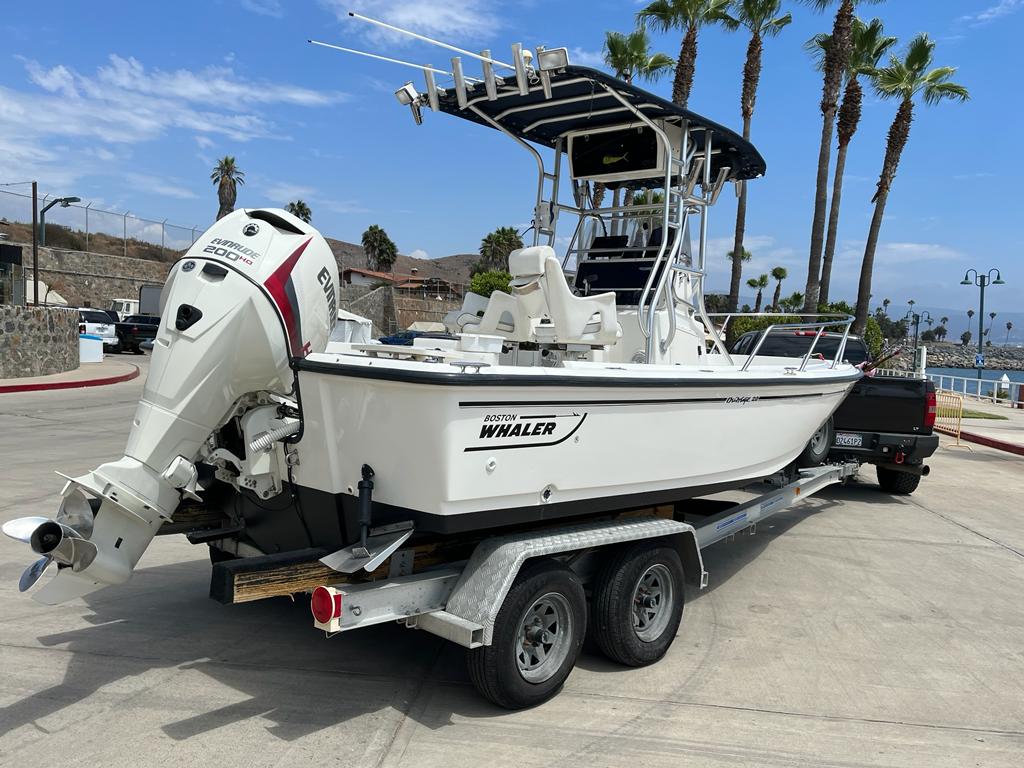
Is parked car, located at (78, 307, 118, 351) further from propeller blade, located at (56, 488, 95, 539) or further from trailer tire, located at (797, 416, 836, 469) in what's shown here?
propeller blade, located at (56, 488, 95, 539)

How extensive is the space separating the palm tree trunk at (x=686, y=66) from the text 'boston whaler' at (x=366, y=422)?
75.5 feet

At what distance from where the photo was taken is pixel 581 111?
6078 mm

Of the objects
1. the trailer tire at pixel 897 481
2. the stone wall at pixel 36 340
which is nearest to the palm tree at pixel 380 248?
the stone wall at pixel 36 340

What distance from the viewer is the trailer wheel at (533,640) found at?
3570mm

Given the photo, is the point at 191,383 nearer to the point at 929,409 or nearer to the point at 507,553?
the point at 507,553

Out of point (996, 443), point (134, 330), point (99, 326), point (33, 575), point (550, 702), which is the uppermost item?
point (99, 326)

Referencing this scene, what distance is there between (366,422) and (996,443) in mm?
14272

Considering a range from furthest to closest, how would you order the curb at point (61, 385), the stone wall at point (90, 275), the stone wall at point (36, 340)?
1. the stone wall at point (90, 275)
2. the stone wall at point (36, 340)
3. the curb at point (61, 385)

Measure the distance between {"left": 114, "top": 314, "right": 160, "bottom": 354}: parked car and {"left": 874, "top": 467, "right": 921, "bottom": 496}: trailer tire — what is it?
2499 cm

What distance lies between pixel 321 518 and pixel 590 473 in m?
1.32

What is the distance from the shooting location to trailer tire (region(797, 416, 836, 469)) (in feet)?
25.1

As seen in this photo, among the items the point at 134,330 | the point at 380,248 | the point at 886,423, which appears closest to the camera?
the point at 886,423

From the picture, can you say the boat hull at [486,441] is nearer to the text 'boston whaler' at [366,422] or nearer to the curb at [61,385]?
the text 'boston whaler' at [366,422]

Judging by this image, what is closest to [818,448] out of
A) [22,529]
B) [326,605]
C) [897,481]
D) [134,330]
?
[897,481]
